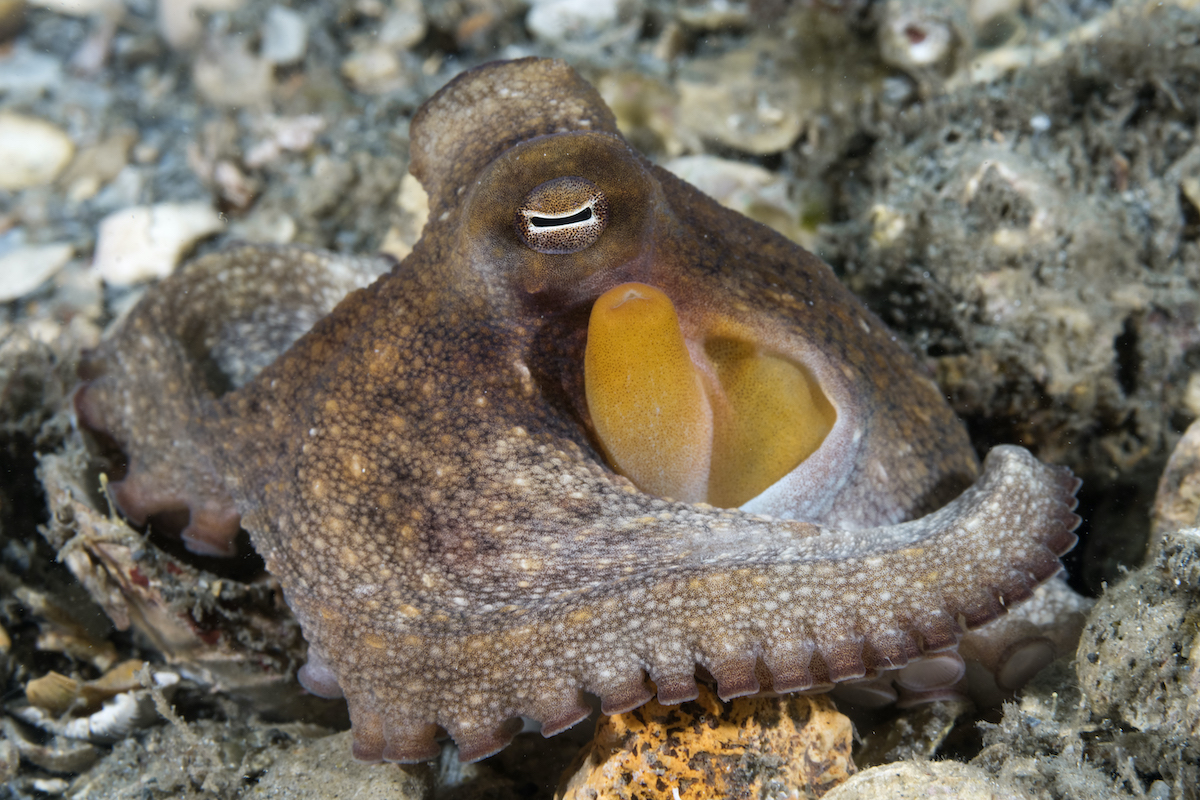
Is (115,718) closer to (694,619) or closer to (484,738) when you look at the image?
(484,738)

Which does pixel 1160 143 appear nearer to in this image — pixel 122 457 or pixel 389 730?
pixel 389 730

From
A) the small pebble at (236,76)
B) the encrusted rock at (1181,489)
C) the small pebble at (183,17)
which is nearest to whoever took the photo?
the encrusted rock at (1181,489)

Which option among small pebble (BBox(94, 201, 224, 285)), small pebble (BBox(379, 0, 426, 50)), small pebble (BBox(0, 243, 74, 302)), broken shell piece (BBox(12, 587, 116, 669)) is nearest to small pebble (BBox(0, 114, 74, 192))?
small pebble (BBox(0, 243, 74, 302))

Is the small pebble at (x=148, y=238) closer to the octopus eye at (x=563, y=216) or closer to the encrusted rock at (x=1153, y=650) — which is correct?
the octopus eye at (x=563, y=216)

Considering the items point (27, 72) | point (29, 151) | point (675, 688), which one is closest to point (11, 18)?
point (27, 72)

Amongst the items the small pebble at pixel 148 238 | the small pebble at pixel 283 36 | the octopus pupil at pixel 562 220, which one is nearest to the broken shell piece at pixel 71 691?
the octopus pupil at pixel 562 220

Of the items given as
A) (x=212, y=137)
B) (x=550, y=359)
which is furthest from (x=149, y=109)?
(x=550, y=359)
